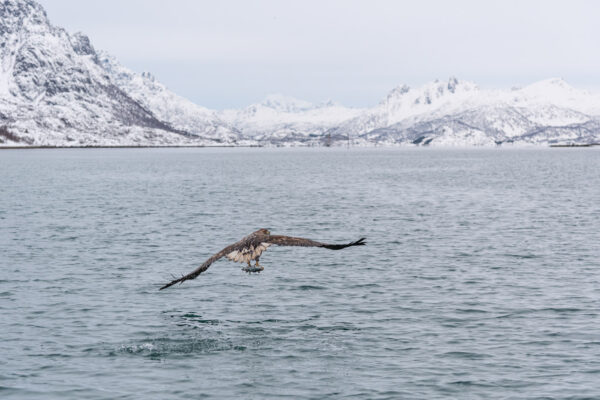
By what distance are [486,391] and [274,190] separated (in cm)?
9781

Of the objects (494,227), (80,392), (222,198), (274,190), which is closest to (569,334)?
(80,392)

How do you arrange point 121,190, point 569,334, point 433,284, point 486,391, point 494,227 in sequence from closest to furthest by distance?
1. point 486,391
2. point 569,334
3. point 433,284
4. point 494,227
5. point 121,190

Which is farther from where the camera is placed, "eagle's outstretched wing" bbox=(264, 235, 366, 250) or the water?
the water

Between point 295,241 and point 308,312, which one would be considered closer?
point 295,241

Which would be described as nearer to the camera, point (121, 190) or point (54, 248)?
point (54, 248)

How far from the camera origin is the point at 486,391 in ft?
79.8

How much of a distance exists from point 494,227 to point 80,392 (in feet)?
160

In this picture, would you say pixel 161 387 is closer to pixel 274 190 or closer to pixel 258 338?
pixel 258 338

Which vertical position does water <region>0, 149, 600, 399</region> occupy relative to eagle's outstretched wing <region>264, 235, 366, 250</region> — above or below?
below

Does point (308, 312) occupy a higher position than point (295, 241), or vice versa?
point (295, 241)

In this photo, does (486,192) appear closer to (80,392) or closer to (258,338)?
(258,338)

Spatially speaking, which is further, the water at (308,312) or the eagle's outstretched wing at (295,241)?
the water at (308,312)

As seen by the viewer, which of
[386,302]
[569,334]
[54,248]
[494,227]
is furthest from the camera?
[494,227]

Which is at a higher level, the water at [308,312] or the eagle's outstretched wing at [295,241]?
the eagle's outstretched wing at [295,241]
